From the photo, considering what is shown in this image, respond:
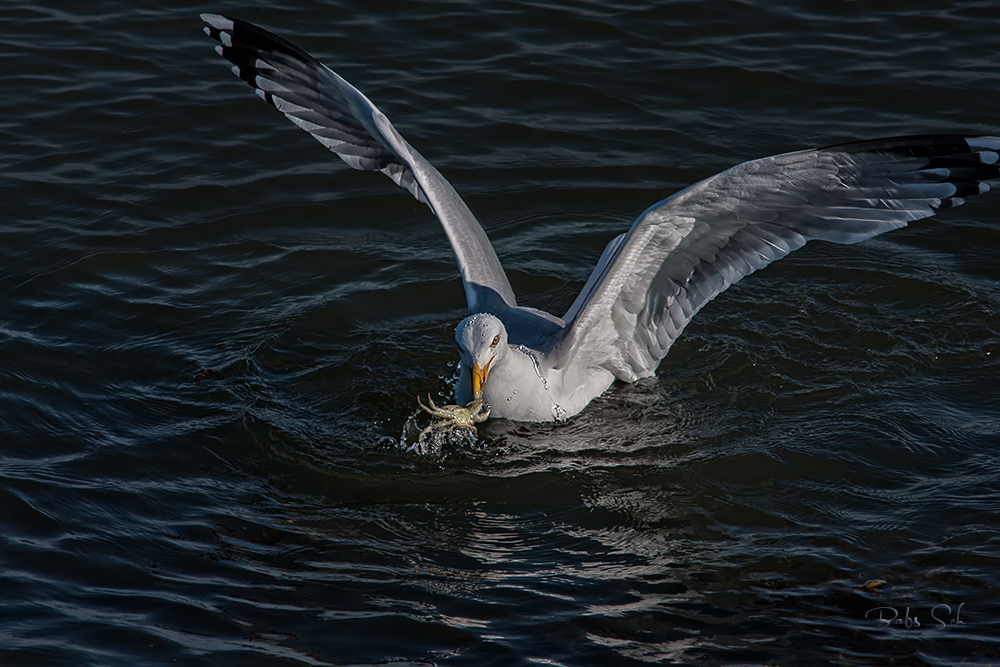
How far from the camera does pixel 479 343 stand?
20.1 feet

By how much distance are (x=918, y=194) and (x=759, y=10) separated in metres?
6.09

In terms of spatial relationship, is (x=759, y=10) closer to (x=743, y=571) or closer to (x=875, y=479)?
(x=875, y=479)

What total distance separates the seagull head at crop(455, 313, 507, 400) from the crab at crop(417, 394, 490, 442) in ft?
0.29

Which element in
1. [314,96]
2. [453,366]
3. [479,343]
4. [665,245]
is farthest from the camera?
[314,96]

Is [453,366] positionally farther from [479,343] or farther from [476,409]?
[479,343]

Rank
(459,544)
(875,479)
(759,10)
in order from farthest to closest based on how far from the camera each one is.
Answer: (759,10) → (875,479) → (459,544)

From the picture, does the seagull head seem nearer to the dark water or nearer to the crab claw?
the crab claw

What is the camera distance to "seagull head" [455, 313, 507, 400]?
6.13 m

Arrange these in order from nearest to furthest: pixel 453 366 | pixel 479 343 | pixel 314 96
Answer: pixel 479 343
pixel 453 366
pixel 314 96

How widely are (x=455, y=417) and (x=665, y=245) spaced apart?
1.57 m

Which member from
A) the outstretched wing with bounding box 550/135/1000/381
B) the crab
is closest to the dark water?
the crab

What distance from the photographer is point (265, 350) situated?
738cm

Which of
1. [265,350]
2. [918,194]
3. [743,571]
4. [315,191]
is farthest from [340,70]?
[743,571]

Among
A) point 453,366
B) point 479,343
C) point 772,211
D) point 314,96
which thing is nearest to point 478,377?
point 479,343
